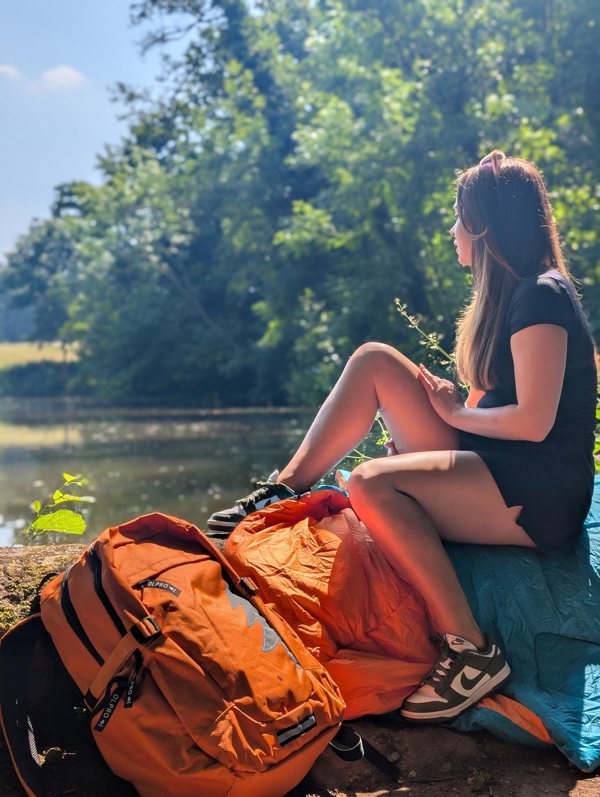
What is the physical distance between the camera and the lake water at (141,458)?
30.0 feet

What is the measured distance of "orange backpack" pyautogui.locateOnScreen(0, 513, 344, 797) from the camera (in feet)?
6.11

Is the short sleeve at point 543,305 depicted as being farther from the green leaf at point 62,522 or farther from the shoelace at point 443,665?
the green leaf at point 62,522

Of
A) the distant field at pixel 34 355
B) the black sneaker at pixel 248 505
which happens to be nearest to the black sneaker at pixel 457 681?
the black sneaker at pixel 248 505

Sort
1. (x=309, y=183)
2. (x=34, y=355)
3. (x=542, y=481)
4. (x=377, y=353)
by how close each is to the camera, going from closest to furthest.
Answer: (x=542, y=481), (x=377, y=353), (x=309, y=183), (x=34, y=355)

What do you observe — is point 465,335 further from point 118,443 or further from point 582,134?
point 582,134

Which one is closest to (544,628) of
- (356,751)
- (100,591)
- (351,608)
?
(351,608)

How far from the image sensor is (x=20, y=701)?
6.60ft

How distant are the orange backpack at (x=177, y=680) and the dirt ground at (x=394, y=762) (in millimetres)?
114

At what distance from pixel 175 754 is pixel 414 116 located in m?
15.5

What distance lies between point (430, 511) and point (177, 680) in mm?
865

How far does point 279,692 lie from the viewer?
197cm

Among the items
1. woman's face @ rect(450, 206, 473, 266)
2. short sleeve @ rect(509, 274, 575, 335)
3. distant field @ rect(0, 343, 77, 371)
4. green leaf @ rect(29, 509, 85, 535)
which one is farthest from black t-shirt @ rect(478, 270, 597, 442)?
distant field @ rect(0, 343, 77, 371)

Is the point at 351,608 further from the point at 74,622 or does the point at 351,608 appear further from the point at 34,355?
the point at 34,355

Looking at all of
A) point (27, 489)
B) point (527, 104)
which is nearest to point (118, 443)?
point (27, 489)
